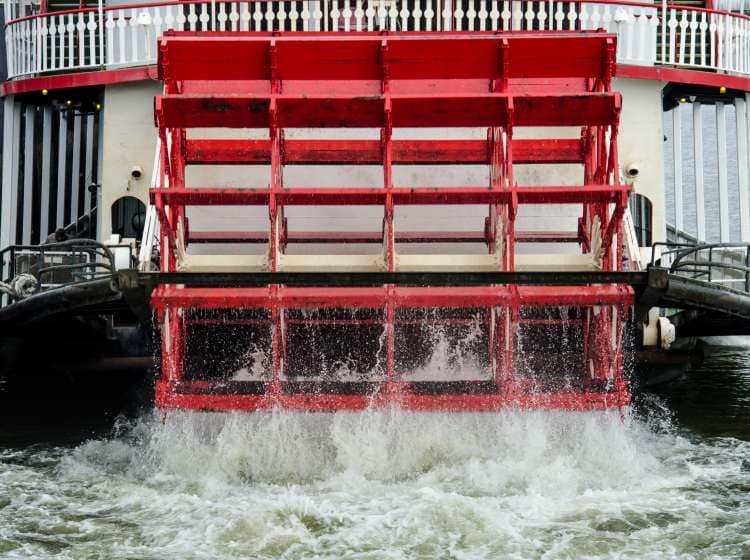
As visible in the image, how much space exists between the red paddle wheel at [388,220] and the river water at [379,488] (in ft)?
0.64

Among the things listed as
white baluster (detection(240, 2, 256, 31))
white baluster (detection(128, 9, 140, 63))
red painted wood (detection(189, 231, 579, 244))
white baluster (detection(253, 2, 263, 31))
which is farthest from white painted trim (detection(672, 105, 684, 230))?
white baluster (detection(128, 9, 140, 63))

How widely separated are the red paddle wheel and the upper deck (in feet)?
2.50

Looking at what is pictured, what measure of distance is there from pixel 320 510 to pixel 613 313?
2507mm

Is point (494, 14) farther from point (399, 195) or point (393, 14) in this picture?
point (399, 195)

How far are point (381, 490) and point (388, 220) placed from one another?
5.67 ft

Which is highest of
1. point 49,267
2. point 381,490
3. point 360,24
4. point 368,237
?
point 360,24

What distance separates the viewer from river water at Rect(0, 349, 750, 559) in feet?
17.6

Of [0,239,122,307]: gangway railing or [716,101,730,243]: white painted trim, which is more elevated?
[716,101,730,243]: white painted trim

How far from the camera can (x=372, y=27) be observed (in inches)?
346

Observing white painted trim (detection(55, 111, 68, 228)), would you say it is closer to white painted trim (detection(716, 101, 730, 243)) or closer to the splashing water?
the splashing water

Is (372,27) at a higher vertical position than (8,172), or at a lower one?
higher

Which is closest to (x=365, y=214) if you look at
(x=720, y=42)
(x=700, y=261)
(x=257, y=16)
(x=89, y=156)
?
(x=257, y=16)

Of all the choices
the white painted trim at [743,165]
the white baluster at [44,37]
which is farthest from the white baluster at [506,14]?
the white baluster at [44,37]

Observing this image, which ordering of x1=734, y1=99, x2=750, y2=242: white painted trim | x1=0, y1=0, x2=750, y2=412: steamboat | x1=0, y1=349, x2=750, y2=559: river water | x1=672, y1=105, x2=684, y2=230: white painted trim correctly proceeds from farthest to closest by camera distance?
x1=734, y1=99, x2=750, y2=242: white painted trim
x1=672, y1=105, x2=684, y2=230: white painted trim
x1=0, y1=0, x2=750, y2=412: steamboat
x1=0, y1=349, x2=750, y2=559: river water
